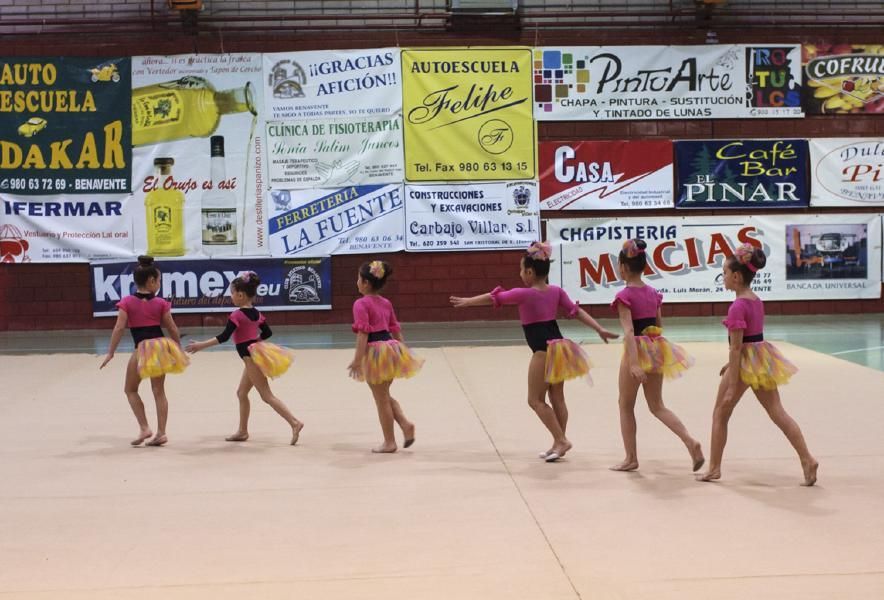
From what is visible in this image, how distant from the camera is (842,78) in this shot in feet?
55.3

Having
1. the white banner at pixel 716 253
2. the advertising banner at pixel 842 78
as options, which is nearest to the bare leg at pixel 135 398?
the white banner at pixel 716 253

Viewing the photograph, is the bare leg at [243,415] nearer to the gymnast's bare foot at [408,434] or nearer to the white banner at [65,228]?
the gymnast's bare foot at [408,434]

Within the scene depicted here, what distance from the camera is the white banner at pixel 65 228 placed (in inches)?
648

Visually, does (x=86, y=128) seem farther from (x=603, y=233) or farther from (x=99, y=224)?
(x=603, y=233)

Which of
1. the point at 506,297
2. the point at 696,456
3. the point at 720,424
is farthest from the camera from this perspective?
the point at 506,297

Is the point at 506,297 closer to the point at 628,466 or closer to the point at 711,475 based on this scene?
the point at 628,466

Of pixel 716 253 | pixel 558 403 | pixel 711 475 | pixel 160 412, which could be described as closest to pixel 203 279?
pixel 716 253

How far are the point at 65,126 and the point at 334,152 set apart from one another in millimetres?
4410

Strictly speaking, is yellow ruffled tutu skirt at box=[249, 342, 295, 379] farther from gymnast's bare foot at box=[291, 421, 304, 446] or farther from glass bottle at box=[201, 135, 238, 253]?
glass bottle at box=[201, 135, 238, 253]

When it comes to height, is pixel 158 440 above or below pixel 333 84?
below

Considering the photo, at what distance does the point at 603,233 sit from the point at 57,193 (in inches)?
357

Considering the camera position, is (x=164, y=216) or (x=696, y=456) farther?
(x=164, y=216)

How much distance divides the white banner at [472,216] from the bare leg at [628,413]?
10.2m

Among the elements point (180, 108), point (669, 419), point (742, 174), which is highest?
point (180, 108)
